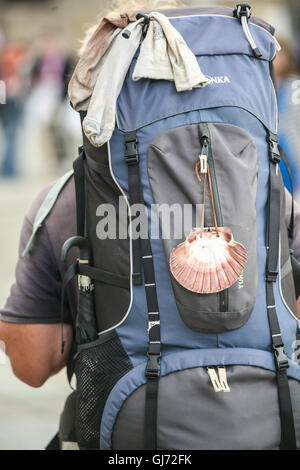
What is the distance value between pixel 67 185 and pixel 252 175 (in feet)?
2.04

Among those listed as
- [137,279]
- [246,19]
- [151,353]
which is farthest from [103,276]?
[246,19]

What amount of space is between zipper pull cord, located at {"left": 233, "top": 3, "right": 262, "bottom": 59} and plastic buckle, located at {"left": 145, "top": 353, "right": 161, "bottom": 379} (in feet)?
2.83

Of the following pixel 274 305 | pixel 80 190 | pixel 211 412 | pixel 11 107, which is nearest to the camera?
pixel 211 412

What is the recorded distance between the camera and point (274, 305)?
6.20 ft

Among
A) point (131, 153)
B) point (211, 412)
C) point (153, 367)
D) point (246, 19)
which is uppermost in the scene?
point (246, 19)

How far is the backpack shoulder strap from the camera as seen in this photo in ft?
7.13

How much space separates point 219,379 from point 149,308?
0.25 metres

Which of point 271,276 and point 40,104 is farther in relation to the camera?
point 40,104

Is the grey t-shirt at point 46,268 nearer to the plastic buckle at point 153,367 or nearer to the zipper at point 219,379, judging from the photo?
the plastic buckle at point 153,367

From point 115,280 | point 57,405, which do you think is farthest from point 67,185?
point 57,405

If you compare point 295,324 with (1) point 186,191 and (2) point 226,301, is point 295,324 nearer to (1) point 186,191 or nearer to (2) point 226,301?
(2) point 226,301

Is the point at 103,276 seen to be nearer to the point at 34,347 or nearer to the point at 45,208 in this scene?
the point at 45,208
